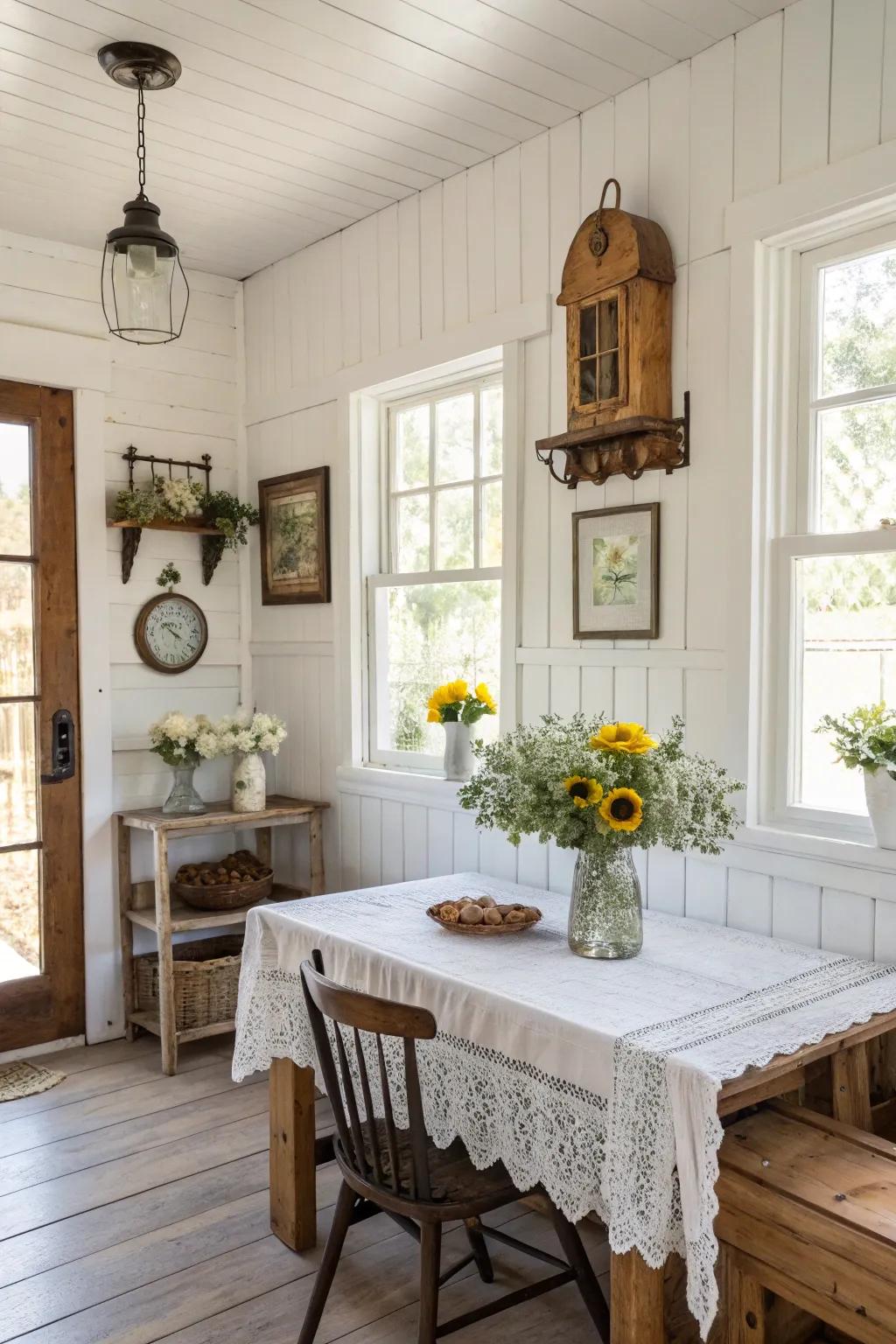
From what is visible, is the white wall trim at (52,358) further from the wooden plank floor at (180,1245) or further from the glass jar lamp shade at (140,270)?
the wooden plank floor at (180,1245)

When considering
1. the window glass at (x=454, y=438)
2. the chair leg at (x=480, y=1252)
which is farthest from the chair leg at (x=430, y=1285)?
the window glass at (x=454, y=438)

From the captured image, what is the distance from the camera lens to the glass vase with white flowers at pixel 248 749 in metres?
3.77

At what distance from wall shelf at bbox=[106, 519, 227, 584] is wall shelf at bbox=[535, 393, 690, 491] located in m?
1.67

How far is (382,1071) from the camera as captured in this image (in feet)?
5.91

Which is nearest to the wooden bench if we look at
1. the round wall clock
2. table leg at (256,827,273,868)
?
table leg at (256,827,273,868)

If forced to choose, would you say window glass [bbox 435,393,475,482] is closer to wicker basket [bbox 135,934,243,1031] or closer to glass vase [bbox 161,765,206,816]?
glass vase [bbox 161,765,206,816]

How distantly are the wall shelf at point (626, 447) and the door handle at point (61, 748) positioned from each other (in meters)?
2.03

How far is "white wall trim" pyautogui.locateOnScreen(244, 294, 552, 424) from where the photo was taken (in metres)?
2.97

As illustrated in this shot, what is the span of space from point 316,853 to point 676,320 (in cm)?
221

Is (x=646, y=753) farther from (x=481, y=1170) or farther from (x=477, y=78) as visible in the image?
(x=477, y=78)

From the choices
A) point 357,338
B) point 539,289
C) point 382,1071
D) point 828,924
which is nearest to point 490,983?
point 382,1071

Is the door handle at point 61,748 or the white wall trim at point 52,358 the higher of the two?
the white wall trim at point 52,358

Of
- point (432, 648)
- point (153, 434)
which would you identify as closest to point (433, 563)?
point (432, 648)

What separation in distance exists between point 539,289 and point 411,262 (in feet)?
2.12
